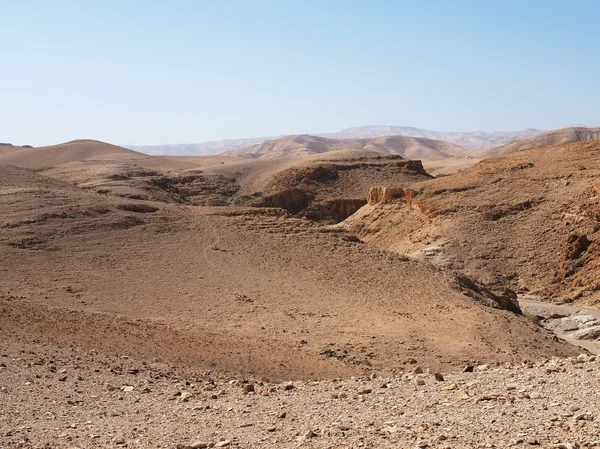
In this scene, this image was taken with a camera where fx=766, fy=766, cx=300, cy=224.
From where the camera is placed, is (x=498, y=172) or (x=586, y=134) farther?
(x=586, y=134)

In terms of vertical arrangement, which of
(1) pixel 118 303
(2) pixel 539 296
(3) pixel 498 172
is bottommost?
(2) pixel 539 296

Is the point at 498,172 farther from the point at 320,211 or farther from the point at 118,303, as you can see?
the point at 118,303

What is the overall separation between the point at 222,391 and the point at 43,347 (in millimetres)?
3369

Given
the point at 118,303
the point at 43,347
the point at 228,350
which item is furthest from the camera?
the point at 118,303

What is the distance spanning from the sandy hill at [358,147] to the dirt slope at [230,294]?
105m

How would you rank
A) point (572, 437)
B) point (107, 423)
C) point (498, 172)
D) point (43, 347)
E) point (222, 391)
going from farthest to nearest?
point (498, 172), point (43, 347), point (222, 391), point (107, 423), point (572, 437)

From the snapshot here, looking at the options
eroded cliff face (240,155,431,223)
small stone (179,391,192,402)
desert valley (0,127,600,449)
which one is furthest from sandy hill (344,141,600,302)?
small stone (179,391,192,402)

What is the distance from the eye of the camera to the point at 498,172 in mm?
30766

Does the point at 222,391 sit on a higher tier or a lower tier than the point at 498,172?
lower

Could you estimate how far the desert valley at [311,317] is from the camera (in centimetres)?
737

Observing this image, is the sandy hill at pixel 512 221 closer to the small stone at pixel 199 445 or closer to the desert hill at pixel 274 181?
the desert hill at pixel 274 181

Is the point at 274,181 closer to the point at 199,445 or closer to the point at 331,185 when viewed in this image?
the point at 331,185

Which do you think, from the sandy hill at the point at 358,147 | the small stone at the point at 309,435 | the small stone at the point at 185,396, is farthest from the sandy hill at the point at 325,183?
the sandy hill at the point at 358,147

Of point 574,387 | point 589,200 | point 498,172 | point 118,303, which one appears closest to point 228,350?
point 118,303
